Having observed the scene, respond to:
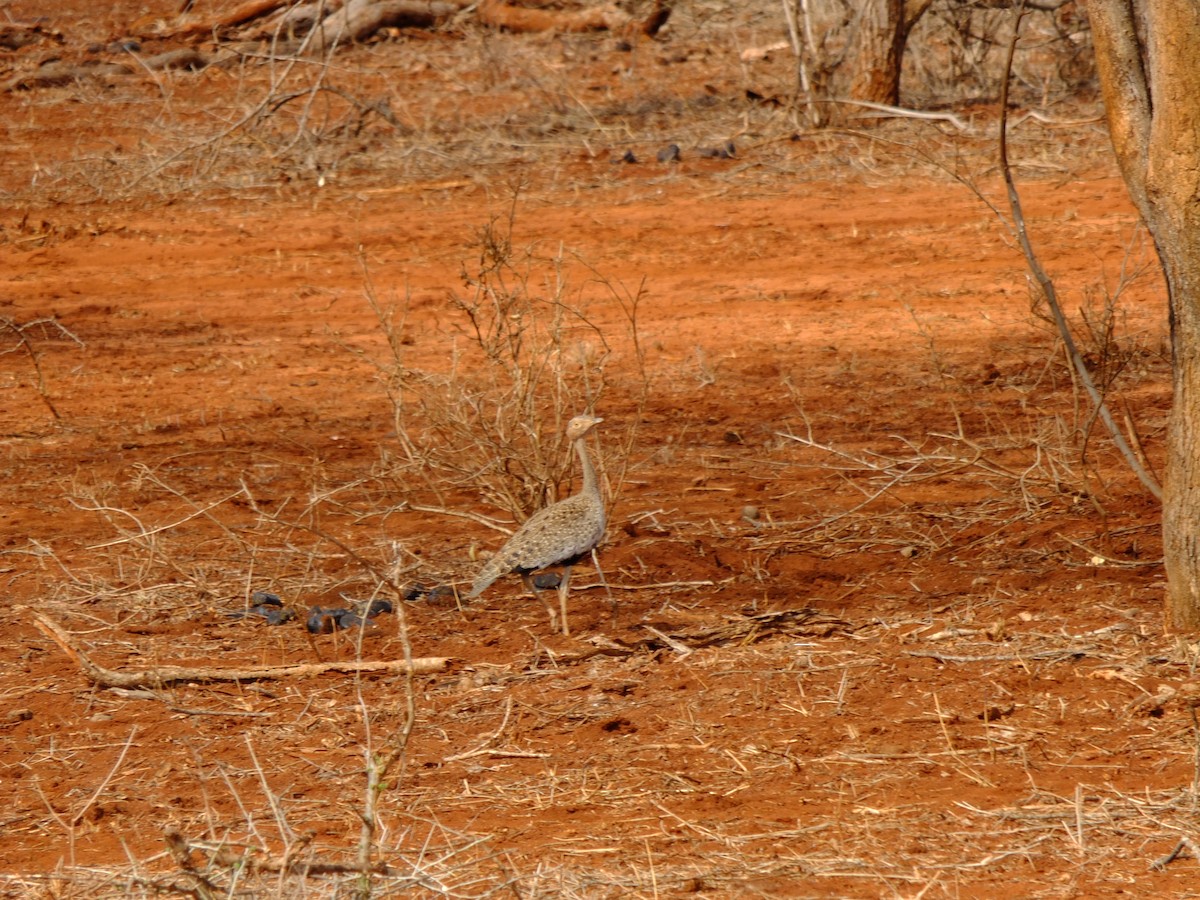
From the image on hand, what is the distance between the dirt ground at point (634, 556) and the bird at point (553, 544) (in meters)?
0.26

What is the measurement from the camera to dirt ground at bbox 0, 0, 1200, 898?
4715 mm

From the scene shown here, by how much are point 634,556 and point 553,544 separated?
103 cm

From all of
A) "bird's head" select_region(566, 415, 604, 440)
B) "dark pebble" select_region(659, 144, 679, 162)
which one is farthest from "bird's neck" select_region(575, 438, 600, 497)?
"dark pebble" select_region(659, 144, 679, 162)

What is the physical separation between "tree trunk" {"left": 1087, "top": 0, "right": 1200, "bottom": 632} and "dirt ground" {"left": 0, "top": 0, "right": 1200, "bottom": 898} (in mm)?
253

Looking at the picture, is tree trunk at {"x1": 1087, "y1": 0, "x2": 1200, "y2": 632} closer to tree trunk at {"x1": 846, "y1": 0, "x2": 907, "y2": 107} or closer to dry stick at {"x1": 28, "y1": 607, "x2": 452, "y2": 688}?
dry stick at {"x1": 28, "y1": 607, "x2": 452, "y2": 688}

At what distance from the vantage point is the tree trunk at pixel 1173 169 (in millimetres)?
5246

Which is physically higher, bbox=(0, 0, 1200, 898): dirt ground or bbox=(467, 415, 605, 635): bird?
bbox=(467, 415, 605, 635): bird

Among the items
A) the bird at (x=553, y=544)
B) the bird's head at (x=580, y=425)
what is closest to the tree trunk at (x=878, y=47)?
the bird's head at (x=580, y=425)

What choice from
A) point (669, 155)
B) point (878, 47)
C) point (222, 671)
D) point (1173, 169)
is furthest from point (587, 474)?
point (878, 47)

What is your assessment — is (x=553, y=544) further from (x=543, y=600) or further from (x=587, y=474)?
(x=587, y=474)

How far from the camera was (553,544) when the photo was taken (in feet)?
20.6

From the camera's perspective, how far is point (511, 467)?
7.50m

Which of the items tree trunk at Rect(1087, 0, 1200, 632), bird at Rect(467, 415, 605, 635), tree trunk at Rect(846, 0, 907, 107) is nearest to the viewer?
tree trunk at Rect(1087, 0, 1200, 632)

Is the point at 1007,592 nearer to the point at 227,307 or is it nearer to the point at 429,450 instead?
the point at 429,450
